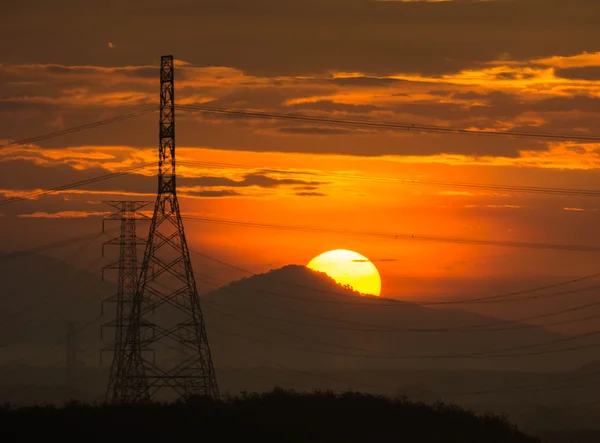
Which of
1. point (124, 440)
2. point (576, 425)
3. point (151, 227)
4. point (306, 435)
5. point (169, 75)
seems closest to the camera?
point (124, 440)

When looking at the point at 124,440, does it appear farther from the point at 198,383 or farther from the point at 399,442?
the point at 198,383

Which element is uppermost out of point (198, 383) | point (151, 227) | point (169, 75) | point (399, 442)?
point (169, 75)

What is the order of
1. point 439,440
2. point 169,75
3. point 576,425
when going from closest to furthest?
point 439,440, point 169,75, point 576,425

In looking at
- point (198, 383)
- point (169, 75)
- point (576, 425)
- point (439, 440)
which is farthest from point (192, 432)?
point (576, 425)

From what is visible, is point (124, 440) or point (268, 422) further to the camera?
point (268, 422)


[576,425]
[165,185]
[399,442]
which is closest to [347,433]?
[399,442]

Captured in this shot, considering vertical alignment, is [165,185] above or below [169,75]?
below
